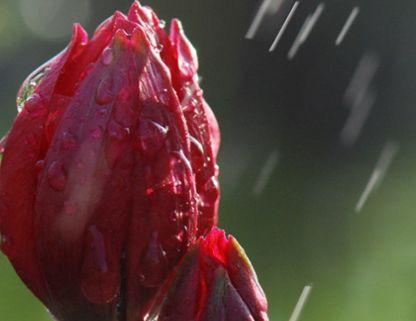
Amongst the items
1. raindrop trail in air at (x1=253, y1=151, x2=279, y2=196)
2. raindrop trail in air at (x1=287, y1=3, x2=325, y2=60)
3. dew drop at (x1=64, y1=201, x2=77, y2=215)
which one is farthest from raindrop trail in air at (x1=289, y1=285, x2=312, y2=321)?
dew drop at (x1=64, y1=201, x2=77, y2=215)

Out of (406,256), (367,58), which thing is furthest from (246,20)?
(406,256)

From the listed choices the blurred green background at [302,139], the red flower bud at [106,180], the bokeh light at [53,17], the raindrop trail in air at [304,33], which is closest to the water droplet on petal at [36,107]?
the red flower bud at [106,180]

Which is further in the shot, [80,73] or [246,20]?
[246,20]

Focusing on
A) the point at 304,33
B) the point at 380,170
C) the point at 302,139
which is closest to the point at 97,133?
the point at 380,170

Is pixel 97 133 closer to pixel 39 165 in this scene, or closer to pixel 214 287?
pixel 39 165

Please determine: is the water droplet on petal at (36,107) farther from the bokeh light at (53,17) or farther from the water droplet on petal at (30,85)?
the bokeh light at (53,17)

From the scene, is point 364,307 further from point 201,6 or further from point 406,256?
point 201,6

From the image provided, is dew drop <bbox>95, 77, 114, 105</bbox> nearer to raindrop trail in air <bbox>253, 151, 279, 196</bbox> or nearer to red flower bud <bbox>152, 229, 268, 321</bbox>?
red flower bud <bbox>152, 229, 268, 321</bbox>
